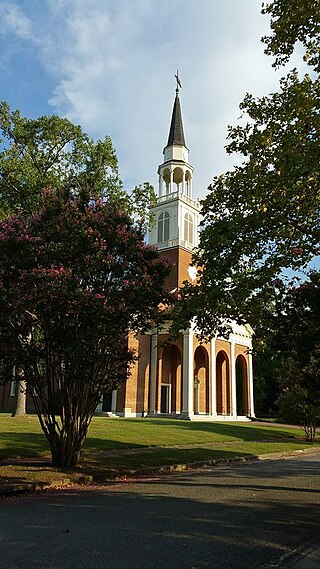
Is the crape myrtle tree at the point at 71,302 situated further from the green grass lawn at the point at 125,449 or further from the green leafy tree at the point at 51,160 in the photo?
the green leafy tree at the point at 51,160

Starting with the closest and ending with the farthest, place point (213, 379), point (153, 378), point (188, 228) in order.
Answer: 1. point (153, 378)
2. point (213, 379)
3. point (188, 228)

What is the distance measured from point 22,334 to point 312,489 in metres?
7.57

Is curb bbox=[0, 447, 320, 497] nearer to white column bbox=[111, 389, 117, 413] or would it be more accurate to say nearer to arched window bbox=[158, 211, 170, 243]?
white column bbox=[111, 389, 117, 413]

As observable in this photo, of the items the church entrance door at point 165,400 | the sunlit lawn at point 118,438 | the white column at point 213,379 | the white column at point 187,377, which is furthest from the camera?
the church entrance door at point 165,400

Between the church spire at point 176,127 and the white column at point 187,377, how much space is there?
20.2 metres

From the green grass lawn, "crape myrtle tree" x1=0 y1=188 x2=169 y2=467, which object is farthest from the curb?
"crape myrtle tree" x1=0 y1=188 x2=169 y2=467

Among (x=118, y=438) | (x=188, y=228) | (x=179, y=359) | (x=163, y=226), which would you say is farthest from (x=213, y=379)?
(x=118, y=438)

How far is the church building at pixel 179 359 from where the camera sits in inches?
1407

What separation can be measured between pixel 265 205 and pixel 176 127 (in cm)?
3911

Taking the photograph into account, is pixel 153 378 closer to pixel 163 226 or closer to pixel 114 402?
pixel 114 402

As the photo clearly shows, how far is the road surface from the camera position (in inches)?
191

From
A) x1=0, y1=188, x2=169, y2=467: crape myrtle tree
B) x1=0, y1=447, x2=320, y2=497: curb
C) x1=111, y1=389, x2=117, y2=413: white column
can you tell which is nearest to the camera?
x1=0, y1=447, x2=320, y2=497: curb

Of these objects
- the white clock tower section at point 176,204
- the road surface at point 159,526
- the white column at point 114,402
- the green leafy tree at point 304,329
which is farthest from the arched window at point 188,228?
the road surface at point 159,526

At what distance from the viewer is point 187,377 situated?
35.4m
